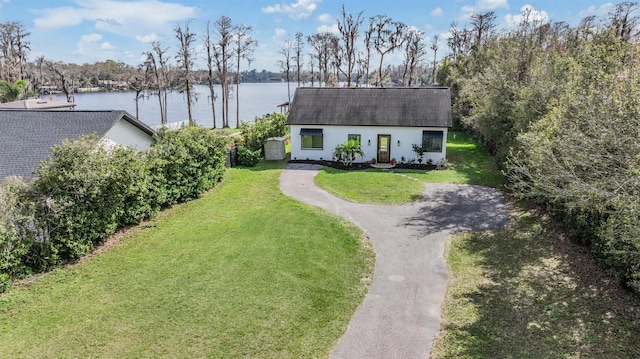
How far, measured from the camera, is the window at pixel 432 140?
21734 millimetres

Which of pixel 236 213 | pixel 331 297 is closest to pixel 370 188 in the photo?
pixel 236 213

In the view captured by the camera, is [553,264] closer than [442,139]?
Yes

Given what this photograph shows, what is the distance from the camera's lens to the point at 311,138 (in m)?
23.2

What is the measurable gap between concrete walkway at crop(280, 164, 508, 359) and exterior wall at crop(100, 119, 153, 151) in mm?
6714

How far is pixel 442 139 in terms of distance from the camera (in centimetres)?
2177

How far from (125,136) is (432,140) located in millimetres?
15534

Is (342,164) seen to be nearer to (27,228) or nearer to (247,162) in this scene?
(247,162)

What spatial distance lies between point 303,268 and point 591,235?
7934mm

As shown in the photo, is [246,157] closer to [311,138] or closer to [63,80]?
[311,138]

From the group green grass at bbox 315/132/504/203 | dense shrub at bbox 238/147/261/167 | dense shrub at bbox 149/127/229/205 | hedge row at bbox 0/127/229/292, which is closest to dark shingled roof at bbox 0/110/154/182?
dense shrub at bbox 149/127/229/205

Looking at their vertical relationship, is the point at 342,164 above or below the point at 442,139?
below

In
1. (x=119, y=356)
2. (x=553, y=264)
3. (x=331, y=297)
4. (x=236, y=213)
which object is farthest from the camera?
(x=236, y=213)

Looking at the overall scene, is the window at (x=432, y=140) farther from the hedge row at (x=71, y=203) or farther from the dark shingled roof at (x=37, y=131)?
the dark shingled roof at (x=37, y=131)

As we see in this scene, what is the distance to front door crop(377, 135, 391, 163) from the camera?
2247cm
